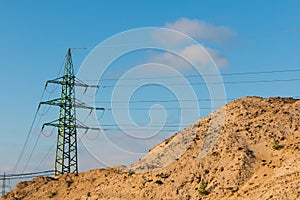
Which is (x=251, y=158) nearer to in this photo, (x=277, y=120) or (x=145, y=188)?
(x=277, y=120)

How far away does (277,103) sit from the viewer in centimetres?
5444

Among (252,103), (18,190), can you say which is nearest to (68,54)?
(18,190)

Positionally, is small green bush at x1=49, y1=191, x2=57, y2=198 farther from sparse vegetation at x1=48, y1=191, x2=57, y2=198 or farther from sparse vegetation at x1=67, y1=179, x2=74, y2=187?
sparse vegetation at x1=67, y1=179, x2=74, y2=187

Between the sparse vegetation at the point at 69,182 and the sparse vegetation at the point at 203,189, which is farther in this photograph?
the sparse vegetation at the point at 69,182

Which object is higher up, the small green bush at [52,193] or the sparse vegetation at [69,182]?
the sparse vegetation at [69,182]

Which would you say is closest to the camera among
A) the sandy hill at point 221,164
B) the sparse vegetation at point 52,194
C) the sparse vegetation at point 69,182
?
the sandy hill at point 221,164

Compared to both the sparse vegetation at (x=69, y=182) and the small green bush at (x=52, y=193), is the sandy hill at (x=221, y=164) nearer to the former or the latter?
the small green bush at (x=52, y=193)

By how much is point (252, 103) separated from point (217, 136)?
28.6ft

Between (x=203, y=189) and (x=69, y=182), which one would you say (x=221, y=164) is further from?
(x=69, y=182)

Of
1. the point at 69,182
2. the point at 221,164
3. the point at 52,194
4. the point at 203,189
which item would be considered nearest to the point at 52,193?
the point at 52,194

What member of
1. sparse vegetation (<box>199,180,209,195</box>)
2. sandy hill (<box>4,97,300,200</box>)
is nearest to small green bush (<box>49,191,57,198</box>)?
sandy hill (<box>4,97,300,200</box>)

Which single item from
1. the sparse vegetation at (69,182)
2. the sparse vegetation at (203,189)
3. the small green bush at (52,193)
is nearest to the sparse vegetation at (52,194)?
the small green bush at (52,193)

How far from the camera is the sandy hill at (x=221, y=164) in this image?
4019cm

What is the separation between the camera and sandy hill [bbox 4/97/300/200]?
40188mm
